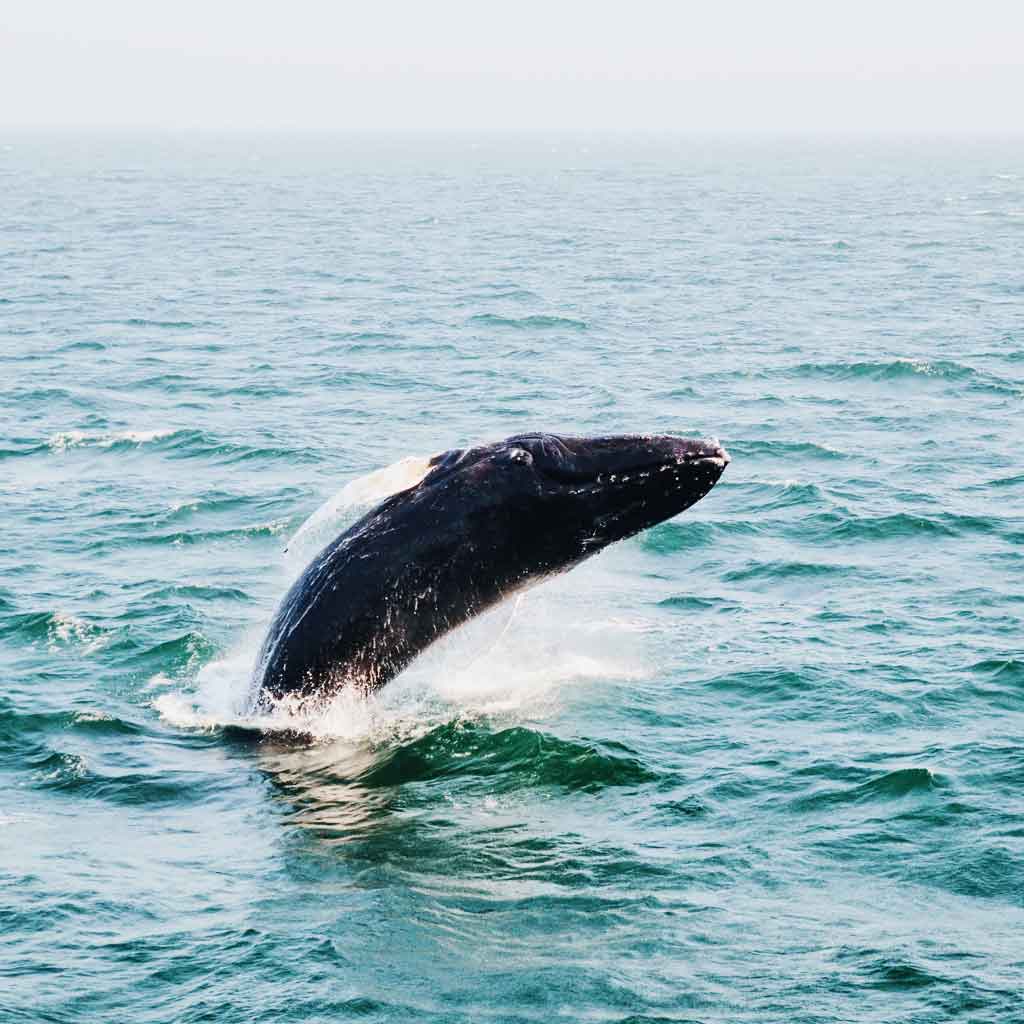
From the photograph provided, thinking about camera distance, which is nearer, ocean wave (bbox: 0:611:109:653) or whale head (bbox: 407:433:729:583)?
whale head (bbox: 407:433:729:583)

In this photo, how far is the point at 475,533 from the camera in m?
20.4

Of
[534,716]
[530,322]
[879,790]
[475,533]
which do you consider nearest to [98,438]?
[534,716]

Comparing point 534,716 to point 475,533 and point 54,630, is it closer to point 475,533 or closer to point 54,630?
point 475,533

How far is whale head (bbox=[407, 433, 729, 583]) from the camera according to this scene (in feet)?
66.5

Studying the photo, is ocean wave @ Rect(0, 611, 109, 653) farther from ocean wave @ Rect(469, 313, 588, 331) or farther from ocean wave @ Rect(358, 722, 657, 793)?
ocean wave @ Rect(469, 313, 588, 331)

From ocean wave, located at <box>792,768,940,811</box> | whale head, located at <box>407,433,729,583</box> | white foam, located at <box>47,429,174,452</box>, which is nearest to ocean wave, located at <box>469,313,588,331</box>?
white foam, located at <box>47,429,174,452</box>

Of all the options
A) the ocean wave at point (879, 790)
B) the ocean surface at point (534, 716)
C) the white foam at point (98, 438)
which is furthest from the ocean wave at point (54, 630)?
the white foam at point (98, 438)

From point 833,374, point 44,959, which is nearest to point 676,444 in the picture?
point 44,959

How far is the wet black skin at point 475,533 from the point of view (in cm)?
2033

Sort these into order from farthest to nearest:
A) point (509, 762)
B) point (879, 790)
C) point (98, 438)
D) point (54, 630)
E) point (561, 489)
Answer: point (98, 438) < point (54, 630) < point (509, 762) < point (879, 790) < point (561, 489)

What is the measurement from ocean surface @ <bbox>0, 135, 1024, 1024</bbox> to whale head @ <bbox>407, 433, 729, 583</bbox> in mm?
1115

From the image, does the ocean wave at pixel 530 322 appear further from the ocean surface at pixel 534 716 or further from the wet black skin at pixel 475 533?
the wet black skin at pixel 475 533

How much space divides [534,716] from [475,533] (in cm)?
461

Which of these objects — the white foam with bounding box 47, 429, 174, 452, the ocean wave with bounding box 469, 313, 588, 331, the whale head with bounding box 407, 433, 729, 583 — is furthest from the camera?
the ocean wave with bounding box 469, 313, 588, 331
